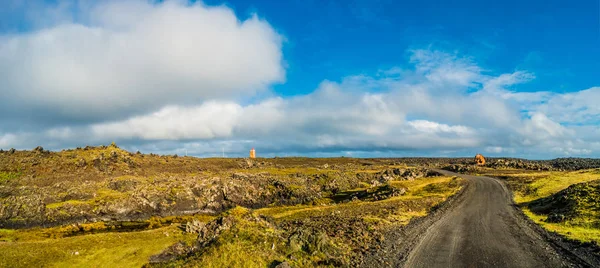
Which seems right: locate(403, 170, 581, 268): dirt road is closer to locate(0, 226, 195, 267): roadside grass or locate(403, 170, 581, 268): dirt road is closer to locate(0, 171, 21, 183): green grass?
locate(0, 226, 195, 267): roadside grass

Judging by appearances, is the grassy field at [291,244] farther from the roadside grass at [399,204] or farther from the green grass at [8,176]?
the green grass at [8,176]

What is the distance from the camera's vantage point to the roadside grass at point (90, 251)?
14.3m

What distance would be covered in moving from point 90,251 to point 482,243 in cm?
2968

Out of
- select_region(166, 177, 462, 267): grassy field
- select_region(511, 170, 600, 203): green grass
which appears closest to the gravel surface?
select_region(166, 177, 462, 267): grassy field

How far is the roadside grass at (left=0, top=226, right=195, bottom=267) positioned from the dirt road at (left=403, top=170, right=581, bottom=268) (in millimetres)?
17142

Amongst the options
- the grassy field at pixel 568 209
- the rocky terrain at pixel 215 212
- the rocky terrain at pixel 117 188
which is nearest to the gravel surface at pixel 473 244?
the rocky terrain at pixel 215 212

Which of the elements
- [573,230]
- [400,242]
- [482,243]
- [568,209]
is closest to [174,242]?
[400,242]

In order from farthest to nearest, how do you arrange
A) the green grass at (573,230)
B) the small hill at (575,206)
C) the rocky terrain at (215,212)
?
1. the small hill at (575,206)
2. the green grass at (573,230)
3. the rocky terrain at (215,212)

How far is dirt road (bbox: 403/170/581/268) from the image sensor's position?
22266mm

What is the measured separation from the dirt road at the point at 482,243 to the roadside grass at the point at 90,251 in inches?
675

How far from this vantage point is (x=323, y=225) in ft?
108

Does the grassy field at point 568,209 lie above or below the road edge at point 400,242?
above

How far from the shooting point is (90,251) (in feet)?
50.9

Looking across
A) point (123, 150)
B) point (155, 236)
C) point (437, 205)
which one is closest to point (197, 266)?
point (155, 236)
